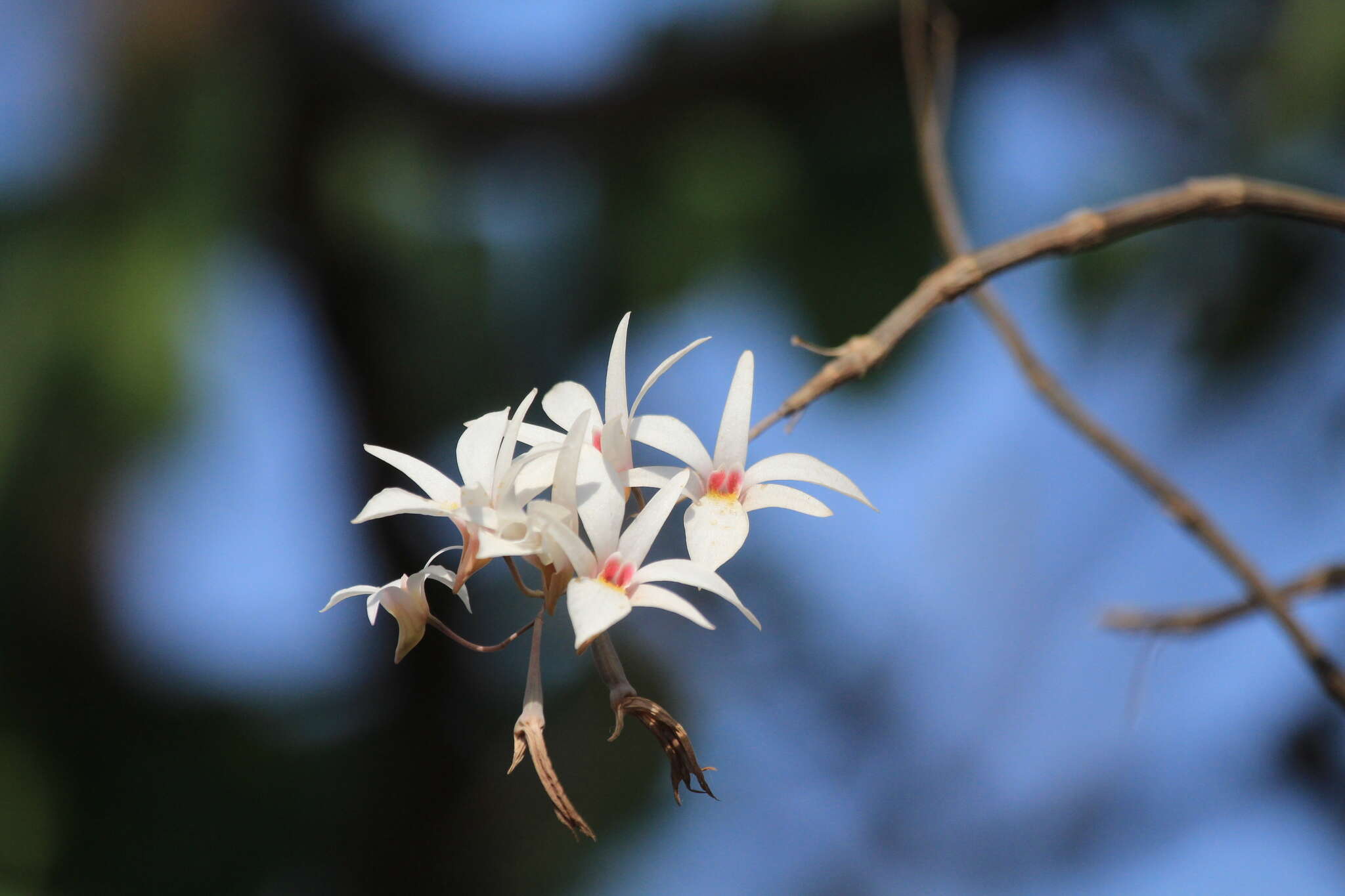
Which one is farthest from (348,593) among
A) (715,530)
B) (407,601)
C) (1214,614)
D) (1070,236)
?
(1214,614)

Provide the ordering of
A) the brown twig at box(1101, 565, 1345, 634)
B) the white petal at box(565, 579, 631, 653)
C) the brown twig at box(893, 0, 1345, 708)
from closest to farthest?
the white petal at box(565, 579, 631, 653), the brown twig at box(893, 0, 1345, 708), the brown twig at box(1101, 565, 1345, 634)

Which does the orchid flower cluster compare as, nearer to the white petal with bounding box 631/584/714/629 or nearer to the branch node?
the white petal with bounding box 631/584/714/629

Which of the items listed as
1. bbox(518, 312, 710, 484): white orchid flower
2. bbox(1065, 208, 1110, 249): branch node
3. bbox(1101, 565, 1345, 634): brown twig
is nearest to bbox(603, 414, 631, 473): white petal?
bbox(518, 312, 710, 484): white orchid flower

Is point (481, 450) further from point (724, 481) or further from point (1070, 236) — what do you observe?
point (1070, 236)

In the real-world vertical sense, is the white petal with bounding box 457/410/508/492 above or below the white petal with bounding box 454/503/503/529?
above

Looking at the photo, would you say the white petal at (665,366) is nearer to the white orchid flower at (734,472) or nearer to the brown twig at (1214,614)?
the white orchid flower at (734,472)

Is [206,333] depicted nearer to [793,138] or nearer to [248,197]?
[248,197]

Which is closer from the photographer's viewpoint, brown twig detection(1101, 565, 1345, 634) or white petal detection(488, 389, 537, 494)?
Answer: white petal detection(488, 389, 537, 494)
